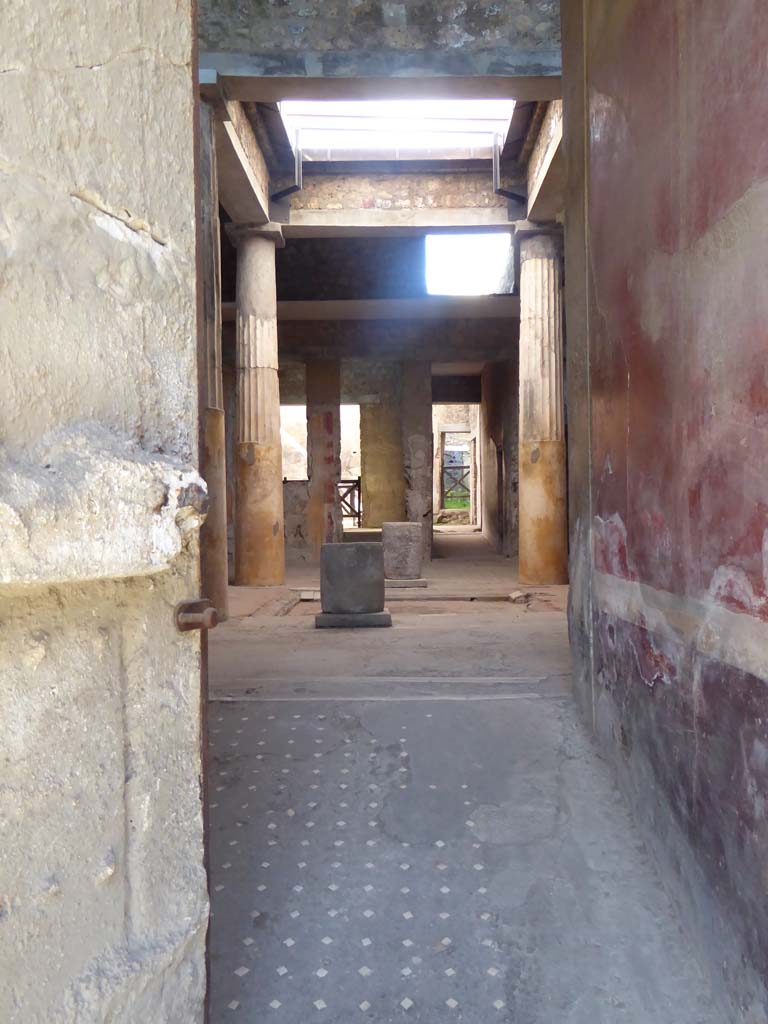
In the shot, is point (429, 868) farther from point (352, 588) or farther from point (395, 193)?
point (395, 193)

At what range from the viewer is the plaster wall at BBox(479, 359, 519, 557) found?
15.1 meters

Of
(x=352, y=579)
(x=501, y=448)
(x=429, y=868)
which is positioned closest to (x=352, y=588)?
(x=352, y=579)

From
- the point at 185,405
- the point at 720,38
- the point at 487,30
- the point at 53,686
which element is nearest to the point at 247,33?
the point at 487,30

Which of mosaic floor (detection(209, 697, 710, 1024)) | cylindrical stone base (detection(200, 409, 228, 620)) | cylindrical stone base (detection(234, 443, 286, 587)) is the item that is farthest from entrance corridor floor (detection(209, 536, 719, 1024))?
cylindrical stone base (detection(234, 443, 286, 587))

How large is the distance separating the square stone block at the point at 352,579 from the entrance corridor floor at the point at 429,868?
2.70 meters

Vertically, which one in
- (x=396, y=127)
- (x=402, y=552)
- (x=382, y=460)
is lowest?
(x=402, y=552)

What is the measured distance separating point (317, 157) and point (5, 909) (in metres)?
9.98

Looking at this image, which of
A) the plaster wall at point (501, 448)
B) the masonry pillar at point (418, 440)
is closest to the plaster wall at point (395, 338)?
the masonry pillar at point (418, 440)

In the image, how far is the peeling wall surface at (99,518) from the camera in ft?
3.87

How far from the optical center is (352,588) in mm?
6762

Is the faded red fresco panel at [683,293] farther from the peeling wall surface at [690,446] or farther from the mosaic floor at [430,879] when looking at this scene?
the mosaic floor at [430,879]

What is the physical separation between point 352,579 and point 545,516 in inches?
158

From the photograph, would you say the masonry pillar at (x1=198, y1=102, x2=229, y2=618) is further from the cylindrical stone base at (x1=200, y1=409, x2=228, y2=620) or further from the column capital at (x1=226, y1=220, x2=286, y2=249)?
the column capital at (x1=226, y1=220, x2=286, y2=249)

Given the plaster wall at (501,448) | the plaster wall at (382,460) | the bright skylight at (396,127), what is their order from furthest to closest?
the plaster wall at (382,460) → the plaster wall at (501,448) → the bright skylight at (396,127)
